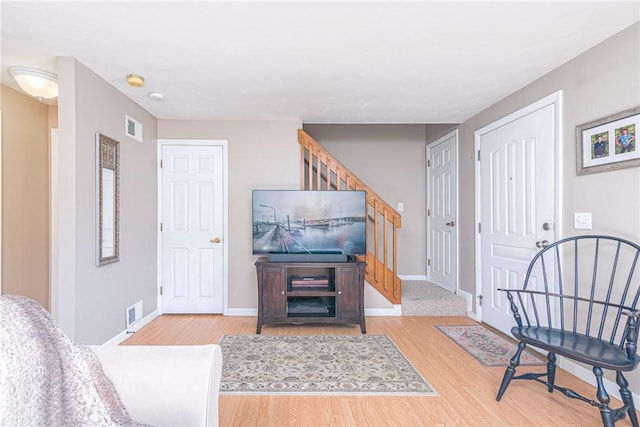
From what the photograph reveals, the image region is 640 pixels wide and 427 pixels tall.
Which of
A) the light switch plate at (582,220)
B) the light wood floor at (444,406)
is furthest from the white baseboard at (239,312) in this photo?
the light switch plate at (582,220)

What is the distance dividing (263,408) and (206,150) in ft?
9.10

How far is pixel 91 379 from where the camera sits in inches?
41.8

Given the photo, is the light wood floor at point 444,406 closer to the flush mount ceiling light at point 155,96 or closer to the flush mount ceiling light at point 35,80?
the flush mount ceiling light at point 155,96

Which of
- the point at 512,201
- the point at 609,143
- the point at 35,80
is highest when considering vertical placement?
the point at 35,80

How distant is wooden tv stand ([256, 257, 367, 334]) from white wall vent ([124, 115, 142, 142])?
1727 millimetres

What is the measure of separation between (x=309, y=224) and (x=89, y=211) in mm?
1878

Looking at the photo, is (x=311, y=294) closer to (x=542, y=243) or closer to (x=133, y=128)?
(x=542, y=243)

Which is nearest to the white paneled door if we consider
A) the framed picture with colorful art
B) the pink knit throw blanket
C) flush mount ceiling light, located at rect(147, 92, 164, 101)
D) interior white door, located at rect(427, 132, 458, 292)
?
the framed picture with colorful art

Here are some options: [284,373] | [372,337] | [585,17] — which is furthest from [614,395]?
[585,17]

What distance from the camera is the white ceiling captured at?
1.75 metres

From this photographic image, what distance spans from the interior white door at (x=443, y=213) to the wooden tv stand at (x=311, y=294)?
1.48 meters

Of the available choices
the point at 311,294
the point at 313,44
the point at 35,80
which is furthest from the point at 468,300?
the point at 35,80

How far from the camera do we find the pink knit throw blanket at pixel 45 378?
0.89 m

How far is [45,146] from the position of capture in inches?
127
